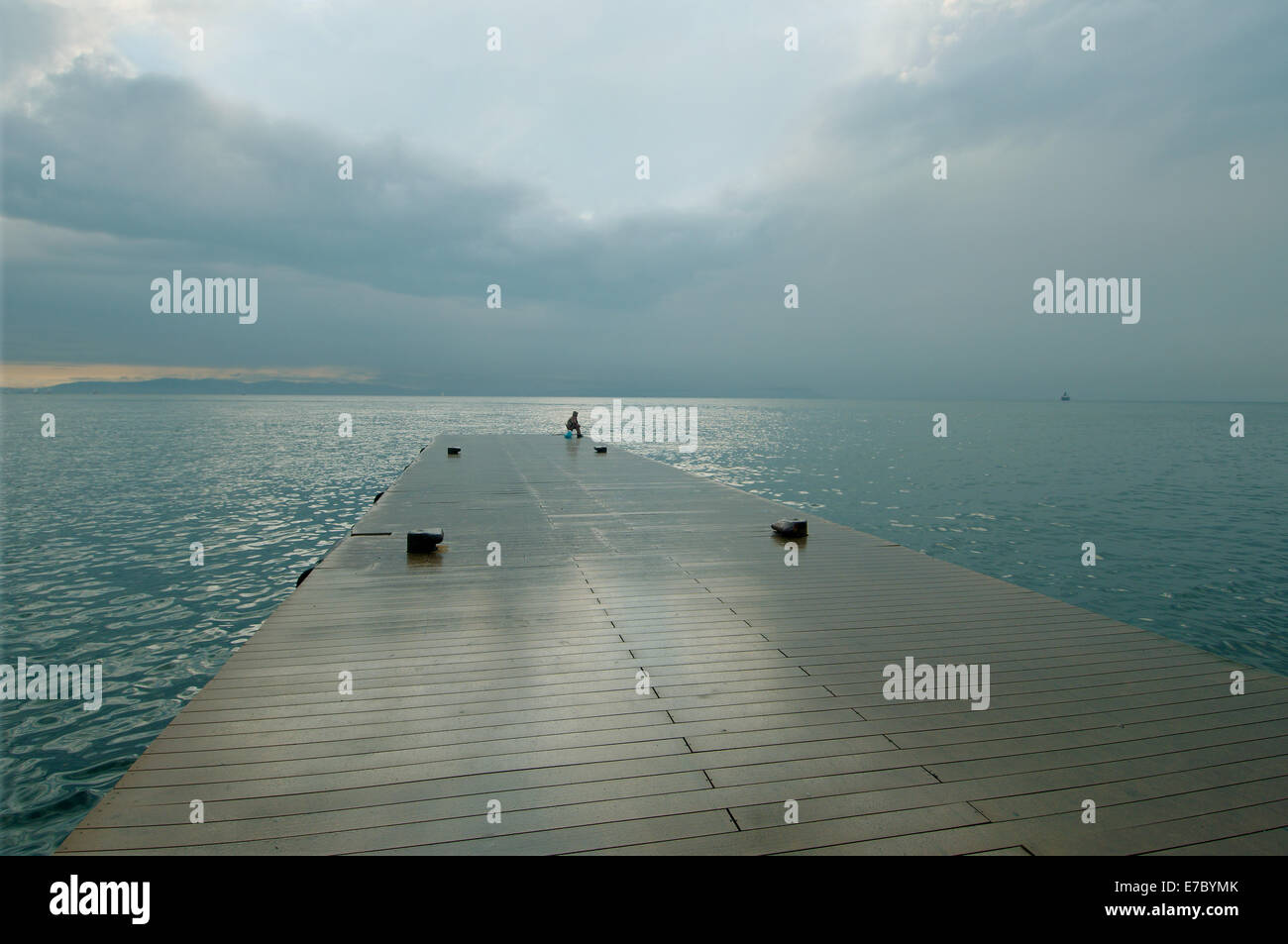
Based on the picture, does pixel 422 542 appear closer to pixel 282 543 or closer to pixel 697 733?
pixel 697 733

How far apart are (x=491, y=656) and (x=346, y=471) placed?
31.9 meters

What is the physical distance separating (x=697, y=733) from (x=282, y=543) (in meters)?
16.5

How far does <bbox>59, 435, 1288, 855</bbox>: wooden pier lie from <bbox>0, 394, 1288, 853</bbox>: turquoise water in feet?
9.62

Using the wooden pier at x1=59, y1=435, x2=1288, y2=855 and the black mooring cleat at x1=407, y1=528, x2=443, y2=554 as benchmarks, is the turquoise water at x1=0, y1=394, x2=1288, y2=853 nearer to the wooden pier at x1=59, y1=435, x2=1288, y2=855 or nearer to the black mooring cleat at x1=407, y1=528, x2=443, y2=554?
the wooden pier at x1=59, y1=435, x2=1288, y2=855

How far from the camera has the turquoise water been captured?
26.3ft

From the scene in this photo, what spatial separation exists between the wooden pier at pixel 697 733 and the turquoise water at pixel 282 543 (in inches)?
115

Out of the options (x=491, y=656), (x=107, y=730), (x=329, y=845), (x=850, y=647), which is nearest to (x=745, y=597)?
(x=850, y=647)

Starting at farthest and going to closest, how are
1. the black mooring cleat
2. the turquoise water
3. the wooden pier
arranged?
the black mooring cleat → the turquoise water → the wooden pier

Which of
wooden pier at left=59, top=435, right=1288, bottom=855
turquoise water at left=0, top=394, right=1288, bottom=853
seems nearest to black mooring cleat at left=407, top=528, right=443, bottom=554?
wooden pier at left=59, top=435, right=1288, bottom=855

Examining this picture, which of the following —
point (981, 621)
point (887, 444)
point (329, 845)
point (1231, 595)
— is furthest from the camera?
point (887, 444)

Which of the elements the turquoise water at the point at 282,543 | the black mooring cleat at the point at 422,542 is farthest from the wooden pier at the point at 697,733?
the turquoise water at the point at 282,543

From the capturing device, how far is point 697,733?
4.44m
